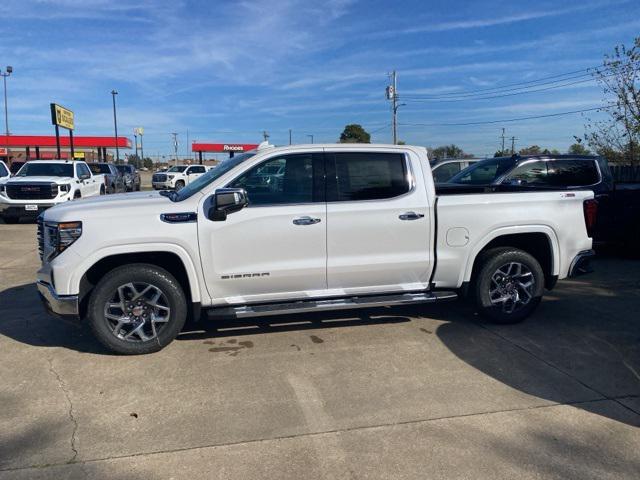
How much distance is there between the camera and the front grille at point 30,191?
14766 millimetres

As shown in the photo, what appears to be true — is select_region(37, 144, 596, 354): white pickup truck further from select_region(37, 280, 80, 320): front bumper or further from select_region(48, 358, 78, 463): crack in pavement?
select_region(48, 358, 78, 463): crack in pavement

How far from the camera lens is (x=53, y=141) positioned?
177 feet

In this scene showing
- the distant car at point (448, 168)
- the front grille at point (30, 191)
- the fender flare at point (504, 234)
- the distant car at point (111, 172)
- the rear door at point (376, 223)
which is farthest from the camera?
the distant car at point (111, 172)

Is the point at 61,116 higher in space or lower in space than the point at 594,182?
higher

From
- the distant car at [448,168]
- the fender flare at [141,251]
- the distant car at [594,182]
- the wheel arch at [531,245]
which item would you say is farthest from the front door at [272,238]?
the distant car at [448,168]

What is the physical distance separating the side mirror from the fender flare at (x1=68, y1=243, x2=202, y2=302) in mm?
425

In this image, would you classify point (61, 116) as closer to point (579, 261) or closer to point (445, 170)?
point (445, 170)

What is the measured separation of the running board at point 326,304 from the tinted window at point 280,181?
3.24ft

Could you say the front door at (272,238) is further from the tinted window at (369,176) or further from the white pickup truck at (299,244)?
the tinted window at (369,176)

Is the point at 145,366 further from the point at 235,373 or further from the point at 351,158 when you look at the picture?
the point at 351,158

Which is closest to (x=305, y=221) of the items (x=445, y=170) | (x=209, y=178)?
(x=209, y=178)

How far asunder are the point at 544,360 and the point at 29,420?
4.21 metres

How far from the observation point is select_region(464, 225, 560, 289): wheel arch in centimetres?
550

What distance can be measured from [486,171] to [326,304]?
20.1 feet
